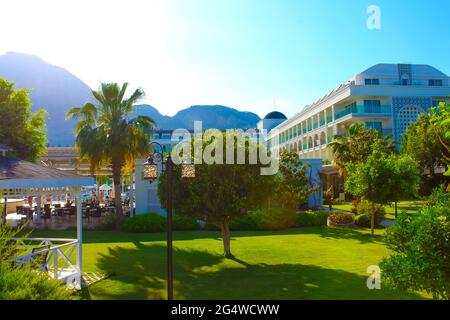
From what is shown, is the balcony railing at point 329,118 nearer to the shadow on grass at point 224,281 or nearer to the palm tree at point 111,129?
the palm tree at point 111,129

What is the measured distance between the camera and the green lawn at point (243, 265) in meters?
10.4

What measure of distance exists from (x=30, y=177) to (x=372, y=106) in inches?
1562

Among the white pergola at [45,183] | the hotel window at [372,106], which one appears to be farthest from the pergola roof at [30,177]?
the hotel window at [372,106]

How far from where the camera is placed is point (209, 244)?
18.1 m

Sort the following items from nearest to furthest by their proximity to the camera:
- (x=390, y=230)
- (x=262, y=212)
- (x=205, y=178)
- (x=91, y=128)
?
(x=390, y=230), (x=205, y=178), (x=91, y=128), (x=262, y=212)

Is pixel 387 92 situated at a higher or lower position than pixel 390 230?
higher

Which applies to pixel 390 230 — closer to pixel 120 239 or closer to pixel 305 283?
pixel 305 283

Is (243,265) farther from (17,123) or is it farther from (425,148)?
(425,148)

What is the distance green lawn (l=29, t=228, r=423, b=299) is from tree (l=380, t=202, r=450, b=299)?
368 centimetres

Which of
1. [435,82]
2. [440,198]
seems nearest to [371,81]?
[435,82]

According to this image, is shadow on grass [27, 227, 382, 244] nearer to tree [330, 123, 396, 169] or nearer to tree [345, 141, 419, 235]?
tree [345, 141, 419, 235]

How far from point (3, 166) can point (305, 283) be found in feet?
29.5

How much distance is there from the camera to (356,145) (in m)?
33.0

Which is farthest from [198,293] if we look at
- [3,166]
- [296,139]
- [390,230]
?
[296,139]
